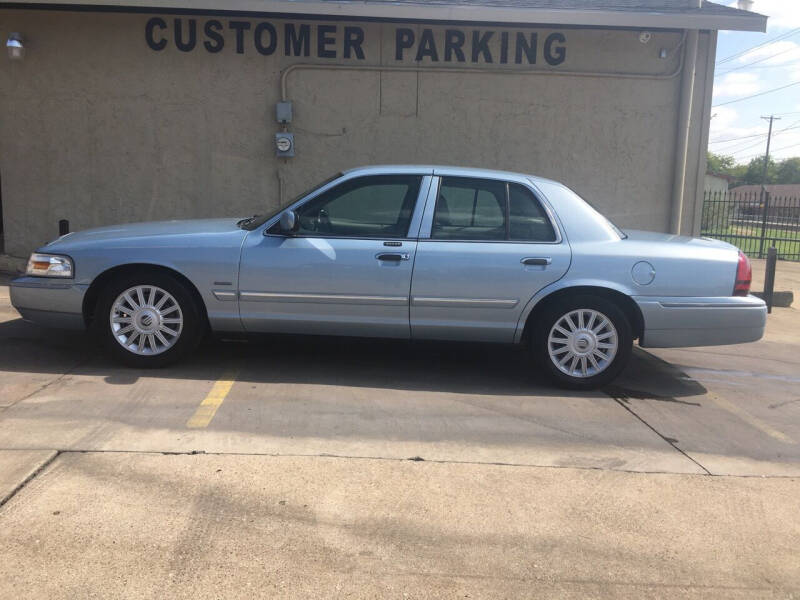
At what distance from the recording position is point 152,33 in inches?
363

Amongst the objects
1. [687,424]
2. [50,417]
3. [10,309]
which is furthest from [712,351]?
[10,309]

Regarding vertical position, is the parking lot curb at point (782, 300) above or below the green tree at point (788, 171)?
below

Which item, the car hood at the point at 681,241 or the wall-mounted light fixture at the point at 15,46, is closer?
the car hood at the point at 681,241

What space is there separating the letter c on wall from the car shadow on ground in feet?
14.0

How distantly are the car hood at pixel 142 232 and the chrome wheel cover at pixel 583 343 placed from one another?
2.54m

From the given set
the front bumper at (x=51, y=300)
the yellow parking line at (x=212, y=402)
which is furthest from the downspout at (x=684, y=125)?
the front bumper at (x=51, y=300)

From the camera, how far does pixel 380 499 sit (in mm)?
3537

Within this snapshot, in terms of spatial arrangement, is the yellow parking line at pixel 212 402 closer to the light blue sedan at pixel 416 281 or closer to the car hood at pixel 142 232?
the light blue sedan at pixel 416 281

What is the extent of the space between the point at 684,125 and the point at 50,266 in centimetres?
774

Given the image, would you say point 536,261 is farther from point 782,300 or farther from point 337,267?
point 782,300

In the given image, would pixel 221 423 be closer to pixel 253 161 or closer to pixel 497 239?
pixel 497 239

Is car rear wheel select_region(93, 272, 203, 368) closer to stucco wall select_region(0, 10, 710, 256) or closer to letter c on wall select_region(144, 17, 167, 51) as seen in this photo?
stucco wall select_region(0, 10, 710, 256)

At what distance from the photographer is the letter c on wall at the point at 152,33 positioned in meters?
9.20

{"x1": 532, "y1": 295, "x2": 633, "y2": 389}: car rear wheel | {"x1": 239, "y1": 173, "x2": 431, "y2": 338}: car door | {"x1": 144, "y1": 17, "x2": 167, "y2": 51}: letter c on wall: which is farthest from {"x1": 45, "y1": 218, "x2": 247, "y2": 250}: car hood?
{"x1": 144, "y1": 17, "x2": 167, "y2": 51}: letter c on wall
